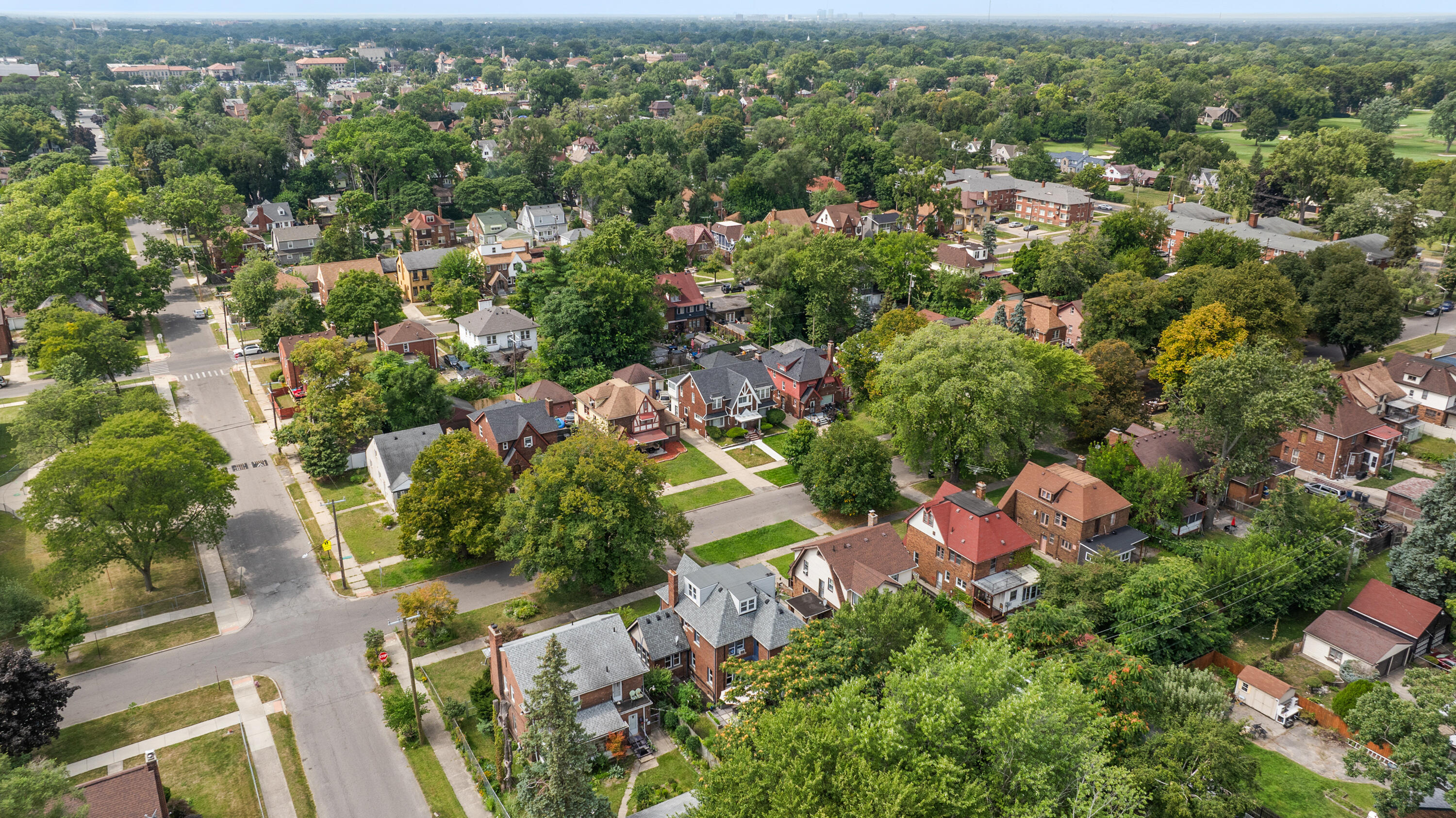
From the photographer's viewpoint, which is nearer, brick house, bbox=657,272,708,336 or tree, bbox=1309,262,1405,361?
tree, bbox=1309,262,1405,361

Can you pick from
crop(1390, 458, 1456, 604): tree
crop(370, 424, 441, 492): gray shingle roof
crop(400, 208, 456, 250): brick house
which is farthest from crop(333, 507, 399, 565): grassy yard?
crop(400, 208, 456, 250): brick house

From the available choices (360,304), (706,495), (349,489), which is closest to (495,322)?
(360,304)

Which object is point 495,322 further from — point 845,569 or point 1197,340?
point 1197,340

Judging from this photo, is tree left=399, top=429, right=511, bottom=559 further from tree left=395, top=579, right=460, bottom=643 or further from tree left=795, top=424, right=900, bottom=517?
tree left=795, top=424, right=900, bottom=517

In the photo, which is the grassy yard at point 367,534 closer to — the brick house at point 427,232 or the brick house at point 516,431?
the brick house at point 516,431

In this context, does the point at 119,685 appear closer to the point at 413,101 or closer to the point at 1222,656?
the point at 1222,656

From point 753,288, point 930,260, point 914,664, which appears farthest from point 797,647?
point 753,288
